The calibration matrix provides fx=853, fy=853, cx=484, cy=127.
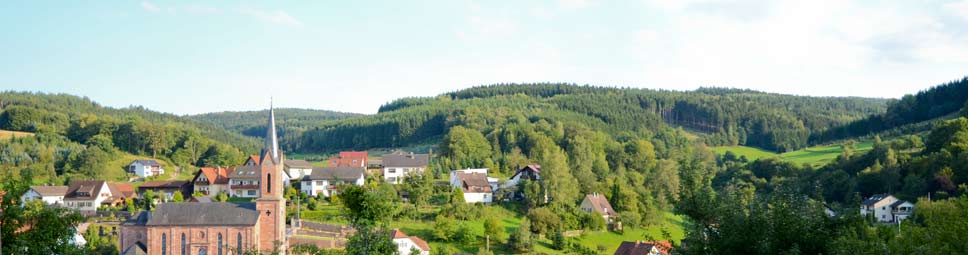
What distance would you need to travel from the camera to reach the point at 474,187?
65.1m

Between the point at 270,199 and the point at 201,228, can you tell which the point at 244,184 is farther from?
the point at 270,199

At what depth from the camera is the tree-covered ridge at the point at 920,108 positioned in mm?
100000

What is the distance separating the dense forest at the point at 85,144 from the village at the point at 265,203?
4979 millimetres

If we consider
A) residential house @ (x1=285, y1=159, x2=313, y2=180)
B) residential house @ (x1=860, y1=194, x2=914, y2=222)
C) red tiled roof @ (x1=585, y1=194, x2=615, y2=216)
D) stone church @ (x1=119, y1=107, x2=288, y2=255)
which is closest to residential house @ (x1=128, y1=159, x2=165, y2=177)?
residential house @ (x1=285, y1=159, x2=313, y2=180)

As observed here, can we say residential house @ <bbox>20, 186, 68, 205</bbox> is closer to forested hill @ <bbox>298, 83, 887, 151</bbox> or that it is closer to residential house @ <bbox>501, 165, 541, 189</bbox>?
residential house @ <bbox>501, 165, 541, 189</bbox>

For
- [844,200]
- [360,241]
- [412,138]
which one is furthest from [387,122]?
[360,241]

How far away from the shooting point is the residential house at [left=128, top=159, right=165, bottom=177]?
77375 millimetres

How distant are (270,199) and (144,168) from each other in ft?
118

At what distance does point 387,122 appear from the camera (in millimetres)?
130000

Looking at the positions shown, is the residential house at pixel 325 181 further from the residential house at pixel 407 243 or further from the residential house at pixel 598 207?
the residential house at pixel 407 243

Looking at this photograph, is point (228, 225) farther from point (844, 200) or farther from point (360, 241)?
point (844, 200)

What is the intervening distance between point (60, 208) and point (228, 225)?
29.1m

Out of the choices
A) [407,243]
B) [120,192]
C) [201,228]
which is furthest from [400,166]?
[201,228]

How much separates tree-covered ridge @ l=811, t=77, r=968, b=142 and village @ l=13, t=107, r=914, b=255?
49.7 meters
